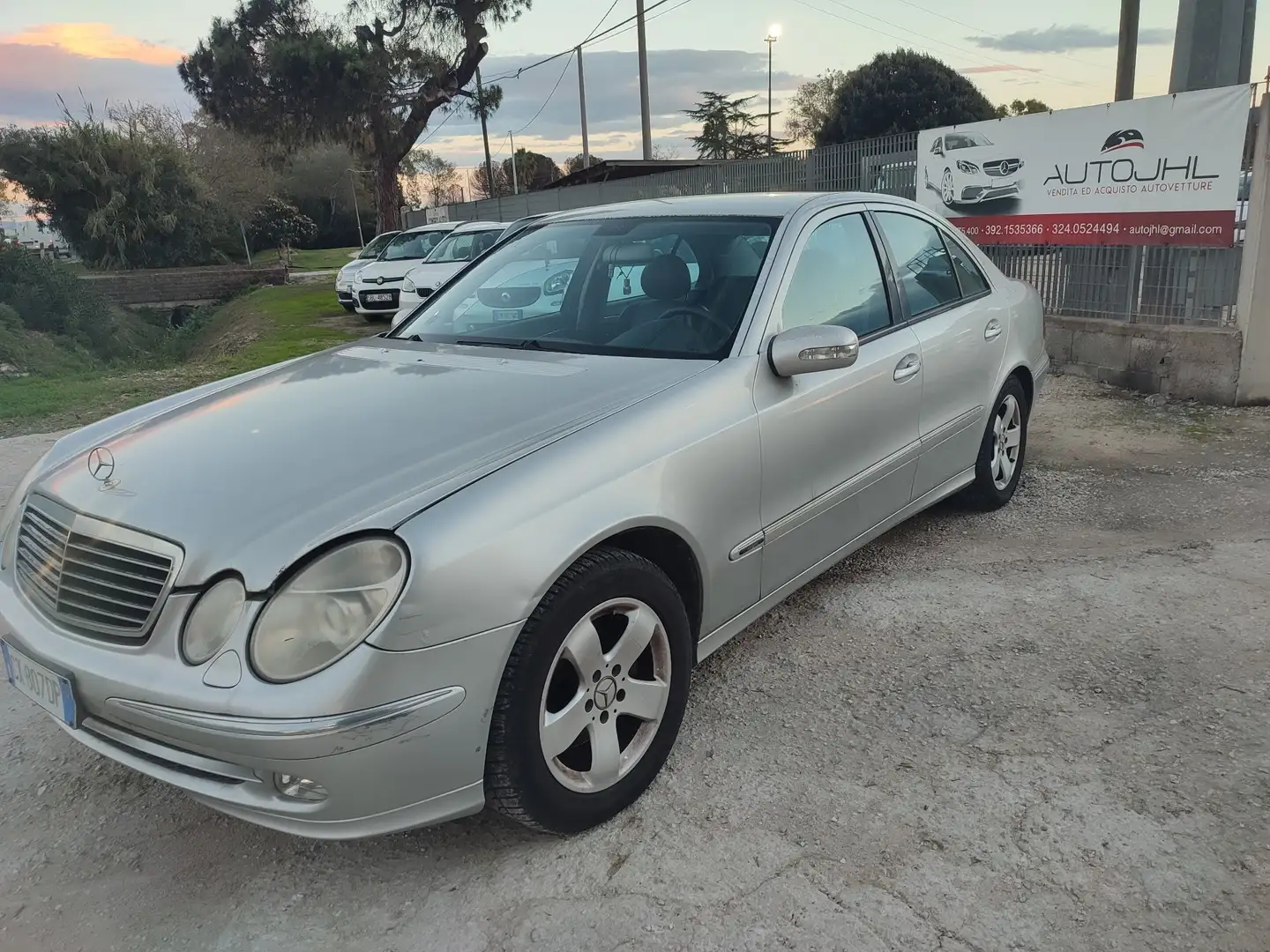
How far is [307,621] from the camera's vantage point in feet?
6.46

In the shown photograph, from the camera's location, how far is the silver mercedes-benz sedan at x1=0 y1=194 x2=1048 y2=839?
1.99 m

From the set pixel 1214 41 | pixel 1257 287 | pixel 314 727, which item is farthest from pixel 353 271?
pixel 314 727

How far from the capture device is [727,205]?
11.9ft

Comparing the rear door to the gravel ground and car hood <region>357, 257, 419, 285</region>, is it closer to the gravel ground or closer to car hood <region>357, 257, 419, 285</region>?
the gravel ground

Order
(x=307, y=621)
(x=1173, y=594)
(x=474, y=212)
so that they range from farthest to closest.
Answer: (x=474, y=212), (x=1173, y=594), (x=307, y=621)

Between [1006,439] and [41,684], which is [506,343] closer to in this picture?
[41,684]

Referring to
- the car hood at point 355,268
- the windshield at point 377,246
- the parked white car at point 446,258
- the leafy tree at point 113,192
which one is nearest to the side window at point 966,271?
the parked white car at point 446,258

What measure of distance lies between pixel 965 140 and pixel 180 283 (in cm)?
2402

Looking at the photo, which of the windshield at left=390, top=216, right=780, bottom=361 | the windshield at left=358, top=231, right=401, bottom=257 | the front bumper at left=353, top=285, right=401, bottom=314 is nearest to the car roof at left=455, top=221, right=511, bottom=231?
the front bumper at left=353, top=285, right=401, bottom=314

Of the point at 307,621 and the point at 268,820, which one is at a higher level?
the point at 307,621

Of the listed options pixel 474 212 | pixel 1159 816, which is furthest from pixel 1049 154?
pixel 474 212

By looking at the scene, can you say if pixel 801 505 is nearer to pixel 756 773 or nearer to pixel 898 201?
pixel 756 773

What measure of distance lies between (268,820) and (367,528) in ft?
2.19

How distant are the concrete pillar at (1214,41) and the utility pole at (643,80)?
22.0 meters
